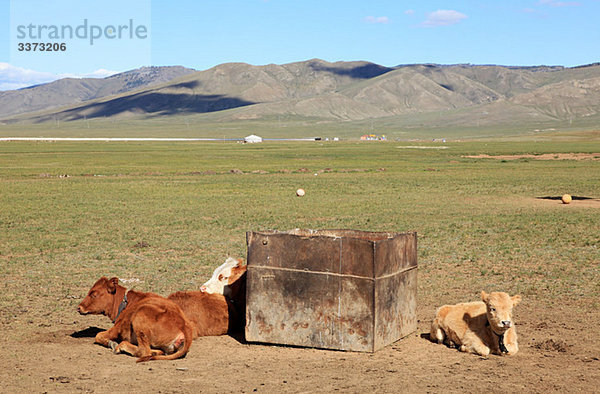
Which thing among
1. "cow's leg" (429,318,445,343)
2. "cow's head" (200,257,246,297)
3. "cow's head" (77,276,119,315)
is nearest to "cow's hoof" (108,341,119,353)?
"cow's head" (77,276,119,315)

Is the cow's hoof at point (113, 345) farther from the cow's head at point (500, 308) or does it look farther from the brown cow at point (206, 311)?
the cow's head at point (500, 308)

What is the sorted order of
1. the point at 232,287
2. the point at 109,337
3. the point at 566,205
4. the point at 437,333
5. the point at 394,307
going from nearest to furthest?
the point at 109,337 < the point at 437,333 < the point at 394,307 < the point at 232,287 < the point at 566,205

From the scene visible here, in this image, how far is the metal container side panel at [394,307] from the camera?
→ 8.45 m

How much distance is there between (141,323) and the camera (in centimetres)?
801

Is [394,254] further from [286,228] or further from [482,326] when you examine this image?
[286,228]

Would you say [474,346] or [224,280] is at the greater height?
[224,280]

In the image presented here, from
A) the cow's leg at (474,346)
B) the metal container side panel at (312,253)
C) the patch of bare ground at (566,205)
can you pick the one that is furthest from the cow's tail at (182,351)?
the patch of bare ground at (566,205)

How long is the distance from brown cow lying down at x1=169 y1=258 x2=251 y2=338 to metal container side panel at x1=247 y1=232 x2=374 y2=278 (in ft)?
2.53

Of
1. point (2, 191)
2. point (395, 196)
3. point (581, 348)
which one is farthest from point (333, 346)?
point (2, 191)

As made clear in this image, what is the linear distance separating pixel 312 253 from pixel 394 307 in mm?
1313

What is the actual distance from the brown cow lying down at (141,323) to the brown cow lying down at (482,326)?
3255 millimetres

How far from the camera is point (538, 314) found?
33.5 ft

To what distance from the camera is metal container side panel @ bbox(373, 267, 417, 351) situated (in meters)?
8.45

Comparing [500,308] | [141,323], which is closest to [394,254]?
[500,308]
